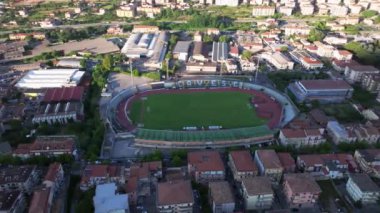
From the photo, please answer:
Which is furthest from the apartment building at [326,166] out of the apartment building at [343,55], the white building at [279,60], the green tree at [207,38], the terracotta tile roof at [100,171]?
the green tree at [207,38]

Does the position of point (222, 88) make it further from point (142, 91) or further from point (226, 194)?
point (226, 194)

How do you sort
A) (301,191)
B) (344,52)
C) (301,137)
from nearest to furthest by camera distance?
(301,191)
(301,137)
(344,52)

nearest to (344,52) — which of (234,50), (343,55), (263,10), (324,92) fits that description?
(343,55)

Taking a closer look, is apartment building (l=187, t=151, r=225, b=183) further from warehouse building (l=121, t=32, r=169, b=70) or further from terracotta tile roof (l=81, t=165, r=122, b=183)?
warehouse building (l=121, t=32, r=169, b=70)

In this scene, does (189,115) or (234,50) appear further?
(234,50)

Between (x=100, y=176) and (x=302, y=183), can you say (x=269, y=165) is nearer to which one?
(x=302, y=183)
